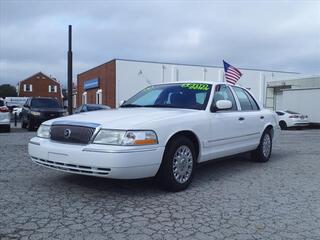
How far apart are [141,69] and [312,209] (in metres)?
32.7

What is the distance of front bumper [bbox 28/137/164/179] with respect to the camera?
435 centimetres

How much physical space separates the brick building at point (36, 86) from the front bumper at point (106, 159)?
83.5 metres

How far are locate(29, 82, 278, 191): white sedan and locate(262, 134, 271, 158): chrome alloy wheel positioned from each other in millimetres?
1040

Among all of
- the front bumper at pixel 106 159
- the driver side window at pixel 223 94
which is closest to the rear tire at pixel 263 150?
the driver side window at pixel 223 94

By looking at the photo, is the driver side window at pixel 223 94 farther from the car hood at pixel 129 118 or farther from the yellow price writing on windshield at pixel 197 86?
the car hood at pixel 129 118

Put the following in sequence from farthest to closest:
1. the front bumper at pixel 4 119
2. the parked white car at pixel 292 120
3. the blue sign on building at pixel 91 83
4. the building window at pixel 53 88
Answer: the building window at pixel 53 88
the blue sign on building at pixel 91 83
the parked white car at pixel 292 120
the front bumper at pixel 4 119

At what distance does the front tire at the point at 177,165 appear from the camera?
486cm

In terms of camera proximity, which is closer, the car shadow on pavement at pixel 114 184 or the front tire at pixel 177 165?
the front tire at pixel 177 165

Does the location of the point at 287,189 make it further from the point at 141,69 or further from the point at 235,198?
the point at 141,69

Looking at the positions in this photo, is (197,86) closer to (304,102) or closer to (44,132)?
(44,132)

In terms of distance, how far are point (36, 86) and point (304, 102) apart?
7125 cm

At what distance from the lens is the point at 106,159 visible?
14.3ft

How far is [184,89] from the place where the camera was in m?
6.16

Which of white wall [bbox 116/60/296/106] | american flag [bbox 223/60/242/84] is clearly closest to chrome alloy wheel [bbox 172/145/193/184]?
american flag [bbox 223/60/242/84]
